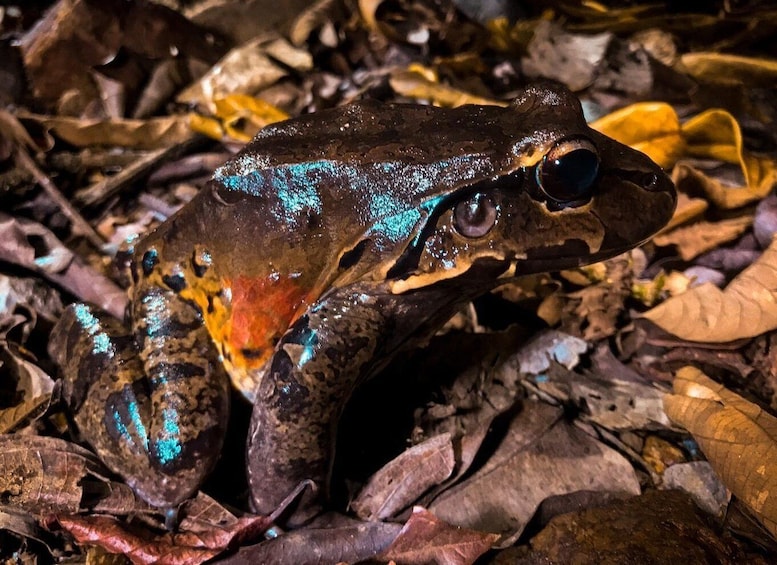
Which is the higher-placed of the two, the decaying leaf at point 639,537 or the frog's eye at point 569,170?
the frog's eye at point 569,170

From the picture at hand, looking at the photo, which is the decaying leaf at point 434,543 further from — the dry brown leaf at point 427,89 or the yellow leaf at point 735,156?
the dry brown leaf at point 427,89

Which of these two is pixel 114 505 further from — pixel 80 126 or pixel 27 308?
pixel 80 126

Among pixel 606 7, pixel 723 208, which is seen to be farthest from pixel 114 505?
pixel 606 7

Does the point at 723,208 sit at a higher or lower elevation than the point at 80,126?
lower

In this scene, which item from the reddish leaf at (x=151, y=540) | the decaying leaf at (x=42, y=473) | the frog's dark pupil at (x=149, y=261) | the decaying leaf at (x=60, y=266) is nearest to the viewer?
the reddish leaf at (x=151, y=540)

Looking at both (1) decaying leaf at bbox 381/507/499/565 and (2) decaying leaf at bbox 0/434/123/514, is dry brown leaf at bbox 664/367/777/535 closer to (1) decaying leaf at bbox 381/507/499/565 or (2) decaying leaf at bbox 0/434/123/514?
(1) decaying leaf at bbox 381/507/499/565

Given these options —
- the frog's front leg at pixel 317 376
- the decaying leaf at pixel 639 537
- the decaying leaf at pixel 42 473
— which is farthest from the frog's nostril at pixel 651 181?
the decaying leaf at pixel 42 473

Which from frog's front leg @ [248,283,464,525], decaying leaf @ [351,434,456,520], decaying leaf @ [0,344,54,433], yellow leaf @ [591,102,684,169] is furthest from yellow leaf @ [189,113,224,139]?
decaying leaf @ [351,434,456,520]

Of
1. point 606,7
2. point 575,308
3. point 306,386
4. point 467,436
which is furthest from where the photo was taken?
point 606,7

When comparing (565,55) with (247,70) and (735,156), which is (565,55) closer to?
(735,156)
